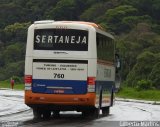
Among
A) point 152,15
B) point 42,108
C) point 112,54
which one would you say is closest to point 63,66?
point 42,108

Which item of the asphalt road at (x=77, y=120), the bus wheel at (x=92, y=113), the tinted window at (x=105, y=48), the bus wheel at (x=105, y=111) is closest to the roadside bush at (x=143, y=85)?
the asphalt road at (x=77, y=120)

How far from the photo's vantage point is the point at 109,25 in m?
114

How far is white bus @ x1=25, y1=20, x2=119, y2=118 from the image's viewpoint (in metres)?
23.0

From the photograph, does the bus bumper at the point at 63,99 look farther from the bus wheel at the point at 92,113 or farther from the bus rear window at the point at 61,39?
the bus wheel at the point at 92,113

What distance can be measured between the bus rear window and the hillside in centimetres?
4878

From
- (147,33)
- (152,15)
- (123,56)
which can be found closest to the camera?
(123,56)

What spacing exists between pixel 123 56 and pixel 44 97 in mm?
65465

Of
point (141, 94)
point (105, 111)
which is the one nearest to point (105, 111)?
point (105, 111)

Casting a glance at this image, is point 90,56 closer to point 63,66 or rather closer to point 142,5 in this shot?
point 63,66

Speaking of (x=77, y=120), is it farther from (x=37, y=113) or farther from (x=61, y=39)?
(x=61, y=39)

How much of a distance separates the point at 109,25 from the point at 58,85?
91.3 m

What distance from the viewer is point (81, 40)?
23.3 metres

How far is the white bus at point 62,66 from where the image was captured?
2298cm

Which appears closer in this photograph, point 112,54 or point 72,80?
point 72,80
